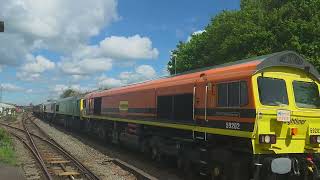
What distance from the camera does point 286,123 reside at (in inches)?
464

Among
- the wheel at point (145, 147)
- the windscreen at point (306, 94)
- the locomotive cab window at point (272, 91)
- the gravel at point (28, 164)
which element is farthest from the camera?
the wheel at point (145, 147)

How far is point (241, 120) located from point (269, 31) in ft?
85.0

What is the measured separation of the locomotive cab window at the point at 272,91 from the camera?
11.8 metres

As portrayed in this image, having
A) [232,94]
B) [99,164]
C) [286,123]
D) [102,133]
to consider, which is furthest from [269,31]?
[286,123]

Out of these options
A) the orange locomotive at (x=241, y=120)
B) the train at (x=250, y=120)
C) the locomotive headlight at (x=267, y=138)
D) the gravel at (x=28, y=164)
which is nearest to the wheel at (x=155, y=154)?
the orange locomotive at (x=241, y=120)

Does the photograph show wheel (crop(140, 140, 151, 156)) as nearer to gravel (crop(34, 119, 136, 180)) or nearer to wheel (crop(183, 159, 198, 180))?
gravel (crop(34, 119, 136, 180))

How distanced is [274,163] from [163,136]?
634cm

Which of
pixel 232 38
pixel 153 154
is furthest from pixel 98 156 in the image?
pixel 232 38

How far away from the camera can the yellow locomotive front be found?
11453 millimetres

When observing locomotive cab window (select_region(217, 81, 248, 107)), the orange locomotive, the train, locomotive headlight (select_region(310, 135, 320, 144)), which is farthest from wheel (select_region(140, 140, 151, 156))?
locomotive headlight (select_region(310, 135, 320, 144))

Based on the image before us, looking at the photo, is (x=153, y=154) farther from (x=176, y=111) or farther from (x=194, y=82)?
(x=194, y=82)

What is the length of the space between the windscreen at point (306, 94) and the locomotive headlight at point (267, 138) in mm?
1420

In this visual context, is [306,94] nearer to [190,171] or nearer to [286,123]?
[286,123]

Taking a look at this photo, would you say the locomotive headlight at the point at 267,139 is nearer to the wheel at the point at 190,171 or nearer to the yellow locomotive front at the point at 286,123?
the yellow locomotive front at the point at 286,123
